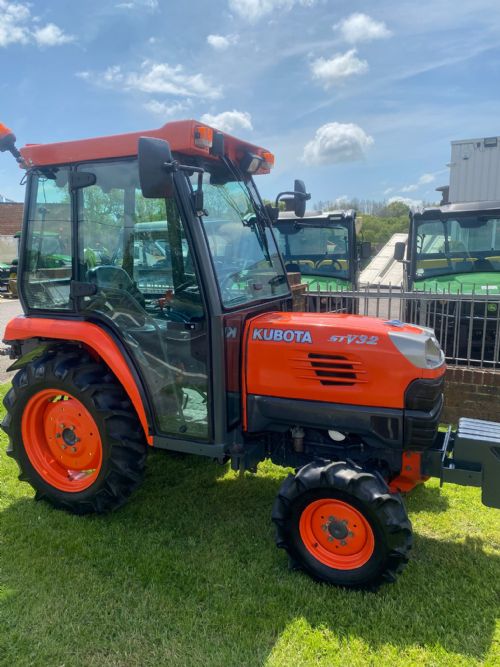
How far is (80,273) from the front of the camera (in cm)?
320

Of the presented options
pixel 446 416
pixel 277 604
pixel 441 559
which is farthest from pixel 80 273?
pixel 446 416

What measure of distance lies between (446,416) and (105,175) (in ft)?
13.1

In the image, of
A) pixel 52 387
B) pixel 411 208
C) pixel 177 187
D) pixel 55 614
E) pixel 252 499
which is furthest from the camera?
pixel 411 208

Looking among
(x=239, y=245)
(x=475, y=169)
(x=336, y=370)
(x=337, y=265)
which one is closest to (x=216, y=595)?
(x=336, y=370)

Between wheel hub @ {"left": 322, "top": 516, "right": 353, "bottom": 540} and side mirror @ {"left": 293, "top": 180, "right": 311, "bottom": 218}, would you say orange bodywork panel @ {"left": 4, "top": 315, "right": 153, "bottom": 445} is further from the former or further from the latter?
side mirror @ {"left": 293, "top": 180, "right": 311, "bottom": 218}

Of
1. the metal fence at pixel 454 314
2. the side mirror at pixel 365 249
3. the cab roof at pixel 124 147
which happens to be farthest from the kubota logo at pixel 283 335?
the side mirror at pixel 365 249

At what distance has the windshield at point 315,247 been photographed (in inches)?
311

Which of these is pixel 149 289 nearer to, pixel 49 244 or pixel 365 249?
pixel 49 244

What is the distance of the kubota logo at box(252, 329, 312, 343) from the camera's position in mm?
2881

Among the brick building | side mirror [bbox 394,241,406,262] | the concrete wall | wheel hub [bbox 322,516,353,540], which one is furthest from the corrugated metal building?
the brick building

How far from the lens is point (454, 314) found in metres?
5.74

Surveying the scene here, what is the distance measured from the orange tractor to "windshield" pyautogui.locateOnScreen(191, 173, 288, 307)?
14 mm

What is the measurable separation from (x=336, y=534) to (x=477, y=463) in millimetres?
901

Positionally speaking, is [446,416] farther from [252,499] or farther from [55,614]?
[55,614]
